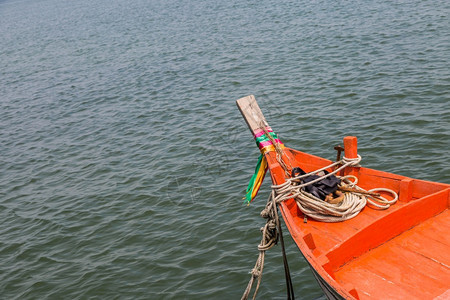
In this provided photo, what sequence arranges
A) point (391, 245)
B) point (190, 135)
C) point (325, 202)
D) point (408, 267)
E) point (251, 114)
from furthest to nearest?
point (190, 135) → point (251, 114) → point (325, 202) → point (391, 245) → point (408, 267)

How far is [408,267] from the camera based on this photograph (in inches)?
218

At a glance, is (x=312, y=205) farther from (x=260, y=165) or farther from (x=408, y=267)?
(x=408, y=267)

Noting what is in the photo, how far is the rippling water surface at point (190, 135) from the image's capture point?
30.1ft

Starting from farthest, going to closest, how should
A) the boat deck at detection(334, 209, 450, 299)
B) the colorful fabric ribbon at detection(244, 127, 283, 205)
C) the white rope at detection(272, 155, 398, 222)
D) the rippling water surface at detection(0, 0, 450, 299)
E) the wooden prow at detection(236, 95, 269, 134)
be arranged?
the rippling water surface at detection(0, 0, 450, 299) → the wooden prow at detection(236, 95, 269, 134) → the colorful fabric ribbon at detection(244, 127, 283, 205) → the white rope at detection(272, 155, 398, 222) → the boat deck at detection(334, 209, 450, 299)

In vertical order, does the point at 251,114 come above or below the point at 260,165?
above

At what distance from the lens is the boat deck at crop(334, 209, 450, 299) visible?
524cm

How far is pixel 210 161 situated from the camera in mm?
12555

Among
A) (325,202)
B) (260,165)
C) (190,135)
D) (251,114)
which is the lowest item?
(190,135)

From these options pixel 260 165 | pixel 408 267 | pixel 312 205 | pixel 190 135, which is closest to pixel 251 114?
pixel 260 165

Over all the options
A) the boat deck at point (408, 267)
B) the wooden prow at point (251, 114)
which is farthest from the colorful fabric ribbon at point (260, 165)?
the boat deck at point (408, 267)

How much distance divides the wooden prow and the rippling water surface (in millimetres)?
2429

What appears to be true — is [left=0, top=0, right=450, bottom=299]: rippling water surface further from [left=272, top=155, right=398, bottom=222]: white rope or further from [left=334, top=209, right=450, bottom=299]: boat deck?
[left=334, top=209, right=450, bottom=299]: boat deck

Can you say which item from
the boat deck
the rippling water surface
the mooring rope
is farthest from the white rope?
the rippling water surface

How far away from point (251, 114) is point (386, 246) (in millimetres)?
3033
